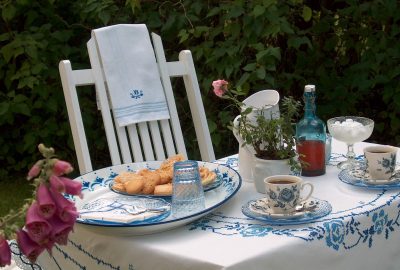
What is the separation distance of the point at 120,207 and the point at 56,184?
0.61m

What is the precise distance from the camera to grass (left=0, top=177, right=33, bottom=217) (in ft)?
12.0

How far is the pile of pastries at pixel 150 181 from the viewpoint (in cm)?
152

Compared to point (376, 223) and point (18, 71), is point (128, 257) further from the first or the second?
point (18, 71)

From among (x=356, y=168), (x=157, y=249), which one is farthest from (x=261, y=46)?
(x=157, y=249)

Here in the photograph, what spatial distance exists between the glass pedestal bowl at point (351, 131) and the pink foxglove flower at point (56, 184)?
3.47 ft

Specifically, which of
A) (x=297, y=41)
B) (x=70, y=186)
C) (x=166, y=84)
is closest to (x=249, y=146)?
(x=166, y=84)

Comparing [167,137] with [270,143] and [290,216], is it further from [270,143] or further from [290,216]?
[290,216]

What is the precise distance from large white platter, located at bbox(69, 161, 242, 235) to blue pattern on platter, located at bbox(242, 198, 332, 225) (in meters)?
0.06

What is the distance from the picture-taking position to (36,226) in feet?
2.69

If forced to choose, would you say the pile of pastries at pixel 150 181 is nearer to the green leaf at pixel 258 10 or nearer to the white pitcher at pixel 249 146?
the white pitcher at pixel 249 146

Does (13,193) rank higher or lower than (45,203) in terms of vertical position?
lower

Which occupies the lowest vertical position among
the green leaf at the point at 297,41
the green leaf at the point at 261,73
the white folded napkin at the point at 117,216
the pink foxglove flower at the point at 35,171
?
the white folded napkin at the point at 117,216

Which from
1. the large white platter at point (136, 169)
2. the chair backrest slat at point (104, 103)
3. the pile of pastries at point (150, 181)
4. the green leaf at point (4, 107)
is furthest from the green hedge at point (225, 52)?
the pile of pastries at point (150, 181)

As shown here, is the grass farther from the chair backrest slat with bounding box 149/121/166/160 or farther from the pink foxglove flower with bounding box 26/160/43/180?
the pink foxglove flower with bounding box 26/160/43/180
